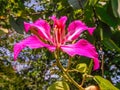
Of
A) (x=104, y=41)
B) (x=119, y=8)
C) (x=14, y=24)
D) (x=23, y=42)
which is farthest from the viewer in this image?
(x=14, y=24)

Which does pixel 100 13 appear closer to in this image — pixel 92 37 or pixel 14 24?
pixel 92 37

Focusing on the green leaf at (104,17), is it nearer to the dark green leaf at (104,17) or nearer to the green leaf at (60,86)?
the dark green leaf at (104,17)

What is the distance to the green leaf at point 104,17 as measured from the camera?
45.1 inches

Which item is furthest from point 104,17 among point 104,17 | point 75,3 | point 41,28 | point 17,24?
point 41,28

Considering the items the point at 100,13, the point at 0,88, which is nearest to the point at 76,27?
the point at 100,13

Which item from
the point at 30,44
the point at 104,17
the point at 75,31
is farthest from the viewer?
the point at 104,17

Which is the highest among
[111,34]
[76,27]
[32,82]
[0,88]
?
[76,27]

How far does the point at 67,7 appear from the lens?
1689mm

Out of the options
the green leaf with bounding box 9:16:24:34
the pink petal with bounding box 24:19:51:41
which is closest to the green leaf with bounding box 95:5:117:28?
the green leaf with bounding box 9:16:24:34

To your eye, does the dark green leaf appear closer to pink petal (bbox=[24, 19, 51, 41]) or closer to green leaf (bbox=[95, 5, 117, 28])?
green leaf (bbox=[95, 5, 117, 28])

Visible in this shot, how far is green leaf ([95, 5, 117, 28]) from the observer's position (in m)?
1.15

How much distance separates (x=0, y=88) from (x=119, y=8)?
167 inches

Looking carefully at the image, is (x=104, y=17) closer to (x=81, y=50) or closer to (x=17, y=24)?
(x=17, y=24)

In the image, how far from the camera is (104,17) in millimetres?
1172
